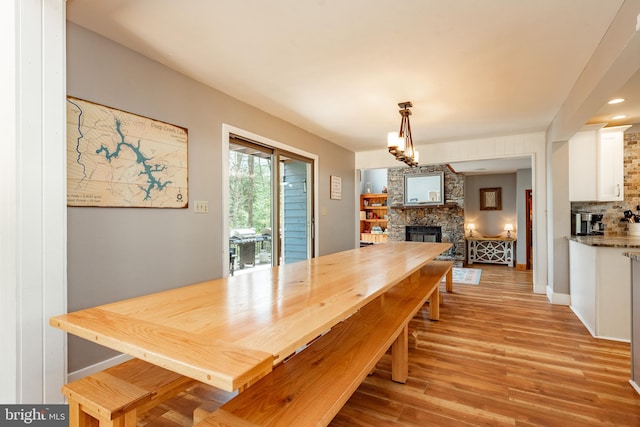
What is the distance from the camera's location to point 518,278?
5.59m

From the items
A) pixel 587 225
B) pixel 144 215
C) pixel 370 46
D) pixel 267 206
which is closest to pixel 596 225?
pixel 587 225

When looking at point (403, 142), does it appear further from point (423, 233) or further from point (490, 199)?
point (490, 199)

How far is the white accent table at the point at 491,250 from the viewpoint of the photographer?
705 centimetres

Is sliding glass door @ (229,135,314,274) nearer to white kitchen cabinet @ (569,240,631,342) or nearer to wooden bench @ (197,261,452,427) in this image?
wooden bench @ (197,261,452,427)

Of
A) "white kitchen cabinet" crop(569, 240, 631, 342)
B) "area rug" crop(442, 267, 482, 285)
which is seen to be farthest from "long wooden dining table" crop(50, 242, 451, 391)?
"area rug" crop(442, 267, 482, 285)

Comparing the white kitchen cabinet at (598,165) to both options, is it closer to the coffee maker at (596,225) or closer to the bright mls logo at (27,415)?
the coffee maker at (596,225)

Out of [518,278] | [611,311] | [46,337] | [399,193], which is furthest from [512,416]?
[399,193]

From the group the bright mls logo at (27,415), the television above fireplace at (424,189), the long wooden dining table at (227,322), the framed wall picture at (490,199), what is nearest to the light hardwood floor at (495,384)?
the bright mls logo at (27,415)

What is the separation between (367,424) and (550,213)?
3642mm

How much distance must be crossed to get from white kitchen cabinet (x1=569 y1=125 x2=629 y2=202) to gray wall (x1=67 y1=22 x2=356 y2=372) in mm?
3836

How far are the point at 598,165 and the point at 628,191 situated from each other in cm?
60

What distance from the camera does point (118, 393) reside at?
113 centimetres

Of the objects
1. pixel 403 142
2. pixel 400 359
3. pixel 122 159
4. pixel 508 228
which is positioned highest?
pixel 403 142

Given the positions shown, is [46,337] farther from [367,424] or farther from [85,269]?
[367,424]
